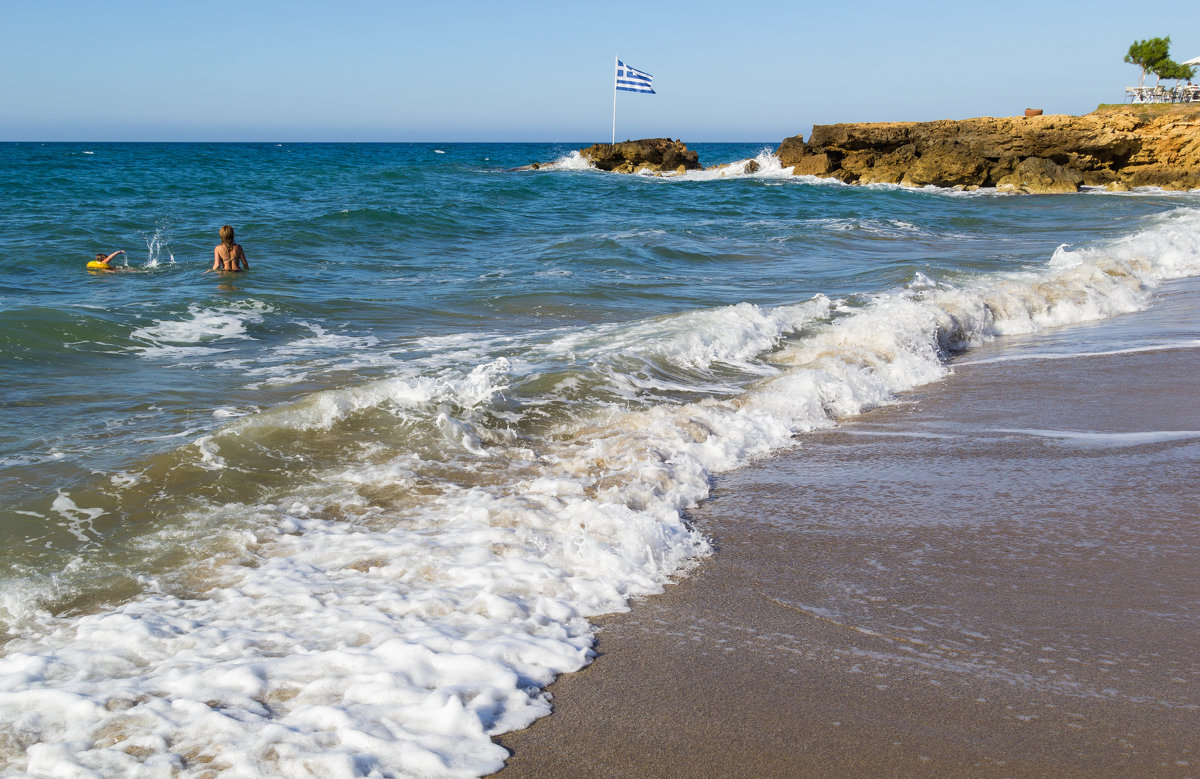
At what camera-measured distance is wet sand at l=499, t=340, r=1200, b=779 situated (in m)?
2.32

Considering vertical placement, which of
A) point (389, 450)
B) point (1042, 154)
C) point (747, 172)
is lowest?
point (389, 450)

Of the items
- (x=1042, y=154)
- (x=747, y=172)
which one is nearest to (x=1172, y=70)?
(x=1042, y=154)

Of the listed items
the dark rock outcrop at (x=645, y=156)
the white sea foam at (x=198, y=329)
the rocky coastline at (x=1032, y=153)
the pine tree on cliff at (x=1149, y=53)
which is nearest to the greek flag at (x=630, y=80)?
the dark rock outcrop at (x=645, y=156)

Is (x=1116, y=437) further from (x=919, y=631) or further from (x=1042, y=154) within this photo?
(x=1042, y=154)

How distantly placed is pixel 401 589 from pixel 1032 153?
3753cm

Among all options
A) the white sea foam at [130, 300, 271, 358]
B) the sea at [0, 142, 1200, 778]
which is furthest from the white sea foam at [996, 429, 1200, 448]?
the white sea foam at [130, 300, 271, 358]

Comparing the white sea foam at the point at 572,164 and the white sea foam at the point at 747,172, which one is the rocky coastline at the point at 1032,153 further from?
the white sea foam at the point at 572,164

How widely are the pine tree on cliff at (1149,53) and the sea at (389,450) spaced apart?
1683 inches

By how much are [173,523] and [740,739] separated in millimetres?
2920

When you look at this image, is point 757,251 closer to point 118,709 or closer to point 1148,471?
point 1148,471

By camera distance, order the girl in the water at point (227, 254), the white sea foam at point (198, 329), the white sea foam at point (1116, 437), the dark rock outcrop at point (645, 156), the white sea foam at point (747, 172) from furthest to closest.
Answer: the dark rock outcrop at point (645, 156)
the white sea foam at point (747, 172)
the girl in the water at point (227, 254)
the white sea foam at point (198, 329)
the white sea foam at point (1116, 437)

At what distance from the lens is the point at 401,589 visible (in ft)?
10.8

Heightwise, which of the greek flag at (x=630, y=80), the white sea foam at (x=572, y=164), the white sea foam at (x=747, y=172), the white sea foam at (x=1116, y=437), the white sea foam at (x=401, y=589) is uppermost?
the greek flag at (x=630, y=80)

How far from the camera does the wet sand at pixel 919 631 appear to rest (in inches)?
91.5
